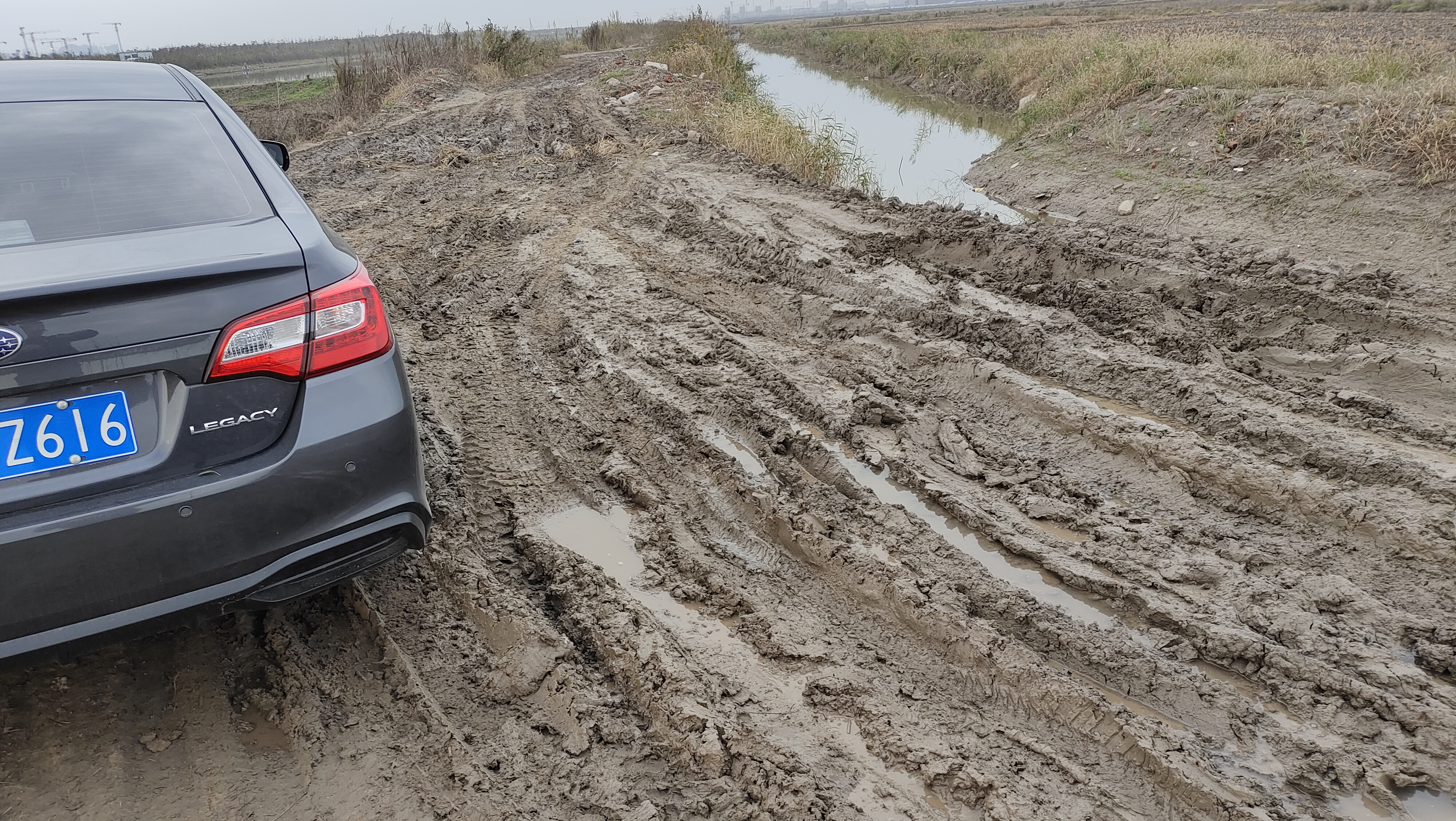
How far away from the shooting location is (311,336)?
206 centimetres

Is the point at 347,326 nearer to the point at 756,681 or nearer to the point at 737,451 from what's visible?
the point at 756,681

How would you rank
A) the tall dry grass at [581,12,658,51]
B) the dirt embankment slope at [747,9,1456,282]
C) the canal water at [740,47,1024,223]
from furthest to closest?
the tall dry grass at [581,12,658,51], the canal water at [740,47,1024,223], the dirt embankment slope at [747,9,1456,282]

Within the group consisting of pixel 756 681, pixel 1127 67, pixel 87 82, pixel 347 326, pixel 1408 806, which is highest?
pixel 1127 67

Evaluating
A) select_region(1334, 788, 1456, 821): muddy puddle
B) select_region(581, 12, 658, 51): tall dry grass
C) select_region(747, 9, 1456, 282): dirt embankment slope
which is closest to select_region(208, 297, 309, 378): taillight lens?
select_region(1334, 788, 1456, 821): muddy puddle

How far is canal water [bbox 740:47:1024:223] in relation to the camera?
988 cm

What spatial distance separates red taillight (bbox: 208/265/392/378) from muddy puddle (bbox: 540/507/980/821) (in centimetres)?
123

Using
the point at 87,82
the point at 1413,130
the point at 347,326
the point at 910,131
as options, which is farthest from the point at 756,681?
the point at 910,131

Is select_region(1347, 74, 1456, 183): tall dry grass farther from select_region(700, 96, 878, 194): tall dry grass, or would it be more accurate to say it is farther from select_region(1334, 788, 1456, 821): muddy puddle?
select_region(1334, 788, 1456, 821): muddy puddle

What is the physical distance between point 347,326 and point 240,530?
1.88 ft

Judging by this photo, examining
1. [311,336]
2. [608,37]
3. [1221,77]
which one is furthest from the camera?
[608,37]

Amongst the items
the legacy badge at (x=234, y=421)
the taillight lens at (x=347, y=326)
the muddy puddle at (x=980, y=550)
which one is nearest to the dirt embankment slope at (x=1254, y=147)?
the muddy puddle at (x=980, y=550)

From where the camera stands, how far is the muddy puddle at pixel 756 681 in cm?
211

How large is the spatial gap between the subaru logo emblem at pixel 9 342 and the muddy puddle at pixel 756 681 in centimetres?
178

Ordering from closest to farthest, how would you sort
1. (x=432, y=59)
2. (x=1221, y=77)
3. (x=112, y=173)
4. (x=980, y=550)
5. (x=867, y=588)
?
(x=112, y=173) < (x=867, y=588) < (x=980, y=550) < (x=1221, y=77) < (x=432, y=59)
